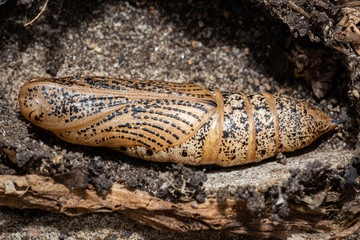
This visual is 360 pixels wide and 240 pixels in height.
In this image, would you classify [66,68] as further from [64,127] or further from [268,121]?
[268,121]

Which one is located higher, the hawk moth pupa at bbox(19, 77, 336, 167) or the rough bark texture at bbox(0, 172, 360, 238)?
the hawk moth pupa at bbox(19, 77, 336, 167)

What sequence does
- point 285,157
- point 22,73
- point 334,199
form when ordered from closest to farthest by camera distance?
point 334,199 → point 285,157 → point 22,73

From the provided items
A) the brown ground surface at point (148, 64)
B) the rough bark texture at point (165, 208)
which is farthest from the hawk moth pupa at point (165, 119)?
the rough bark texture at point (165, 208)

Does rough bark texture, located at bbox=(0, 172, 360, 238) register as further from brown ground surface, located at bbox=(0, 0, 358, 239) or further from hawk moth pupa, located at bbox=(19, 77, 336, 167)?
hawk moth pupa, located at bbox=(19, 77, 336, 167)

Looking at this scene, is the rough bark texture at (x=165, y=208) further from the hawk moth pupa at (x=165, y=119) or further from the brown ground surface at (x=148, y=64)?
the hawk moth pupa at (x=165, y=119)

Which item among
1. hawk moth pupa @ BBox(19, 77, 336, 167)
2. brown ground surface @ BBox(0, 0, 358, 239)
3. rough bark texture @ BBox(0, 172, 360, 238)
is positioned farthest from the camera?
brown ground surface @ BBox(0, 0, 358, 239)

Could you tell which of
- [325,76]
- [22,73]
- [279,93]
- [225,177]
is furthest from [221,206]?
[22,73]

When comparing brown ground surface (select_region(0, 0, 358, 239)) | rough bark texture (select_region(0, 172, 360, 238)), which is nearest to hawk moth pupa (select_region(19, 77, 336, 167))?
brown ground surface (select_region(0, 0, 358, 239))
